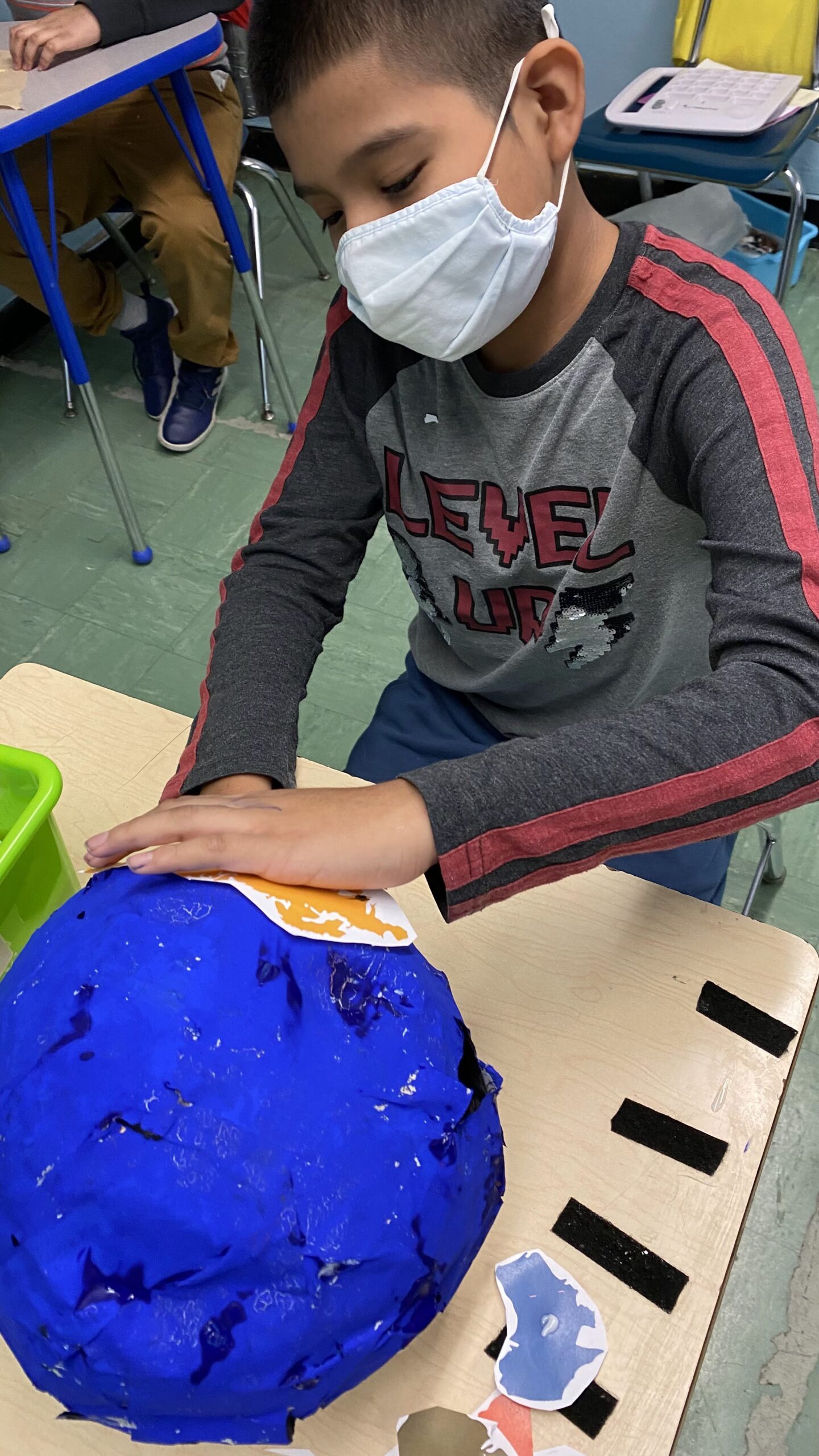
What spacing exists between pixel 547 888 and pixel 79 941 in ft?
1.38

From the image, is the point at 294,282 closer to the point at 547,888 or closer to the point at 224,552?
the point at 224,552

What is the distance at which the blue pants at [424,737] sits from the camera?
1.17m

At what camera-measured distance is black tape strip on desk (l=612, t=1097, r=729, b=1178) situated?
77 cm

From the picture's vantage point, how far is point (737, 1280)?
4.36 feet

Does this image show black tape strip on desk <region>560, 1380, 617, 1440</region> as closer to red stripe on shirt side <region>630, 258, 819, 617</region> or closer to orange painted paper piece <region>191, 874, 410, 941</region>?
orange painted paper piece <region>191, 874, 410, 941</region>

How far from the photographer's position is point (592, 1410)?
676mm

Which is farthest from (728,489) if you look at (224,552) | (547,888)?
(224,552)

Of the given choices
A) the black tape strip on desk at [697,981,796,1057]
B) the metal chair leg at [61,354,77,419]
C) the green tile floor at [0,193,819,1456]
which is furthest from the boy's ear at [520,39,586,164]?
the metal chair leg at [61,354,77,419]

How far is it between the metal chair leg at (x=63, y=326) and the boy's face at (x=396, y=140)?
1.20 metres

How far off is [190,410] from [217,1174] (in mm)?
2300

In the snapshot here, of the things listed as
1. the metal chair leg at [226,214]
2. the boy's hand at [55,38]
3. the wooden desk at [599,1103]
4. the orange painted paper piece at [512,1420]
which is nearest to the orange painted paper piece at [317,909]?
the wooden desk at [599,1103]

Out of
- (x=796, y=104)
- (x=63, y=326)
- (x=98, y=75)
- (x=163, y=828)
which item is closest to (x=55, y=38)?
(x=98, y=75)

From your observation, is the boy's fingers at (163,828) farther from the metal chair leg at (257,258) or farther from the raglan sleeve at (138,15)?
the metal chair leg at (257,258)

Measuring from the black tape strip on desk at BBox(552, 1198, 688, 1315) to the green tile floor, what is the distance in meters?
0.69
